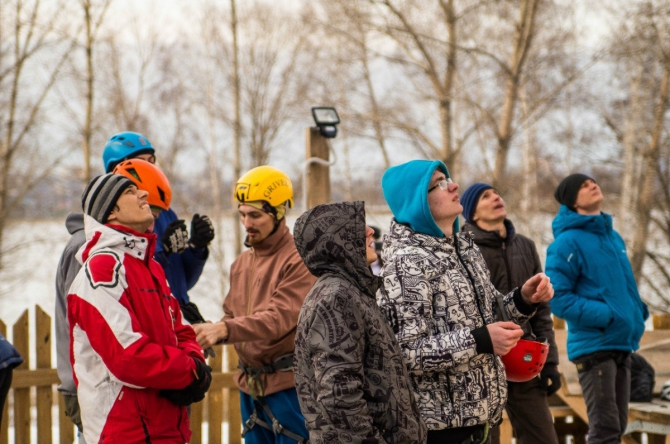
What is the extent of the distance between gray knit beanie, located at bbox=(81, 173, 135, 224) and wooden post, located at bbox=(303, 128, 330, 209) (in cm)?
317

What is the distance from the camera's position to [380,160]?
21438 mm

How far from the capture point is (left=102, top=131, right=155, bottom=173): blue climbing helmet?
4352mm

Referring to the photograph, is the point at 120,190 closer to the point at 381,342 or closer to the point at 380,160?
the point at 381,342

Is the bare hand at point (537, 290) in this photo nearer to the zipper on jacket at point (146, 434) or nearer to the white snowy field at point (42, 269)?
the zipper on jacket at point (146, 434)

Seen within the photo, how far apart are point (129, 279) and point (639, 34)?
46.2 ft

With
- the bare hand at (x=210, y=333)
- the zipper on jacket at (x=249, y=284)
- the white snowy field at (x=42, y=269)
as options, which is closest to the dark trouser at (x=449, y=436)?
the bare hand at (x=210, y=333)

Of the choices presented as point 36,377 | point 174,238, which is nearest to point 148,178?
point 174,238

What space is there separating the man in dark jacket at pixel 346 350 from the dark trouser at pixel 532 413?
2.06 m

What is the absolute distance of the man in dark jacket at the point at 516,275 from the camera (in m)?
4.59

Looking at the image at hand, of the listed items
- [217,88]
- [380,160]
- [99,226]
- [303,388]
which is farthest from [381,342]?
[217,88]

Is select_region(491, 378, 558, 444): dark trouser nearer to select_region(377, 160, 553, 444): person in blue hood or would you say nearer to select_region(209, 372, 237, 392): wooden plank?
select_region(377, 160, 553, 444): person in blue hood

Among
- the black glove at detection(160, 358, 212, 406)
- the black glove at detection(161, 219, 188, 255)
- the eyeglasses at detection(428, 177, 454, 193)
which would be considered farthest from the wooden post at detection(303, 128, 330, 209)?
the black glove at detection(160, 358, 212, 406)

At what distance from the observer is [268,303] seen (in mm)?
3928

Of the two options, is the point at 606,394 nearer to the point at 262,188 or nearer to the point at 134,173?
the point at 262,188
